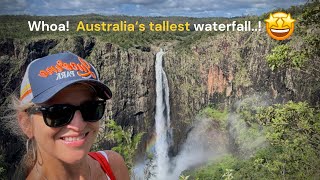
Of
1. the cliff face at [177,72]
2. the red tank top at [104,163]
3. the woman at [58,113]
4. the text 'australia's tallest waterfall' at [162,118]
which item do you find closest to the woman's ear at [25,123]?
the woman at [58,113]

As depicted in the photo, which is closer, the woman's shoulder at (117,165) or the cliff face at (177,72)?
the woman's shoulder at (117,165)

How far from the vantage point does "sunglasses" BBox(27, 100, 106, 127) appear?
135cm

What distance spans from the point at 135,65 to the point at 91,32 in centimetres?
793

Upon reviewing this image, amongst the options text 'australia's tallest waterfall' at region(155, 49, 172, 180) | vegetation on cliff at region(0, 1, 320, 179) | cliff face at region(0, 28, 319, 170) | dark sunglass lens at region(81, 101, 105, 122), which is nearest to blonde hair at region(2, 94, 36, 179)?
dark sunglass lens at region(81, 101, 105, 122)

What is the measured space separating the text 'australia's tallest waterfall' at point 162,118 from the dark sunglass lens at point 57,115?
118ft

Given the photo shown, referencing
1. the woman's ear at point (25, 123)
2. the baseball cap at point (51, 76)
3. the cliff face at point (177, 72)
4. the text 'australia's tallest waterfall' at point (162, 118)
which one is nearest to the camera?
the baseball cap at point (51, 76)

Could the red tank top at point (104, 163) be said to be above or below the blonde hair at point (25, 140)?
below

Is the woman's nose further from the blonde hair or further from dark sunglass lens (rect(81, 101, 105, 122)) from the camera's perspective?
the blonde hair

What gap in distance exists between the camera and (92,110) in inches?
57.4

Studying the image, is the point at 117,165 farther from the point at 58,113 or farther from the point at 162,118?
the point at 162,118

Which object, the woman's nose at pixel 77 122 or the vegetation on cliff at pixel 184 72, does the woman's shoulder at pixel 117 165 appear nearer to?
the woman's nose at pixel 77 122

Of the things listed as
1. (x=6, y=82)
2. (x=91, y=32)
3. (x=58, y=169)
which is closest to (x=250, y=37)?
(x=91, y=32)

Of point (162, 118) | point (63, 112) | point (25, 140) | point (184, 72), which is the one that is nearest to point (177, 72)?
point (184, 72)

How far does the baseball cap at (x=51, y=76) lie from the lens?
1.31 metres
